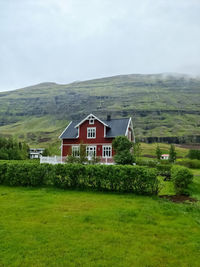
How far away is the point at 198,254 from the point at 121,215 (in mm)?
3003

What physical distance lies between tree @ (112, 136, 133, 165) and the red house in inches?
240

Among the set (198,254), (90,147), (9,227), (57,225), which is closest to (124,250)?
(198,254)

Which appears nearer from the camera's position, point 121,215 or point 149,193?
point 121,215

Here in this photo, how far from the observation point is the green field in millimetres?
4867

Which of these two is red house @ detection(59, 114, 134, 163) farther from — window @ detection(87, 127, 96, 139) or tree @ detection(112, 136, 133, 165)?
tree @ detection(112, 136, 133, 165)

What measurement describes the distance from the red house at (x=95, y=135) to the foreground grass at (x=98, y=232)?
2268 centimetres

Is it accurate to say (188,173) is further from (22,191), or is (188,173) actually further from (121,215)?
(22,191)

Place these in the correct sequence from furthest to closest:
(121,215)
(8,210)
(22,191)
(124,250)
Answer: (22,191), (8,210), (121,215), (124,250)

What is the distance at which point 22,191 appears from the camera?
12.4 m

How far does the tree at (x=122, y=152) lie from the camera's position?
990 inches

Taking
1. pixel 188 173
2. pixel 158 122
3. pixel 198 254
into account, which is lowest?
A: pixel 198 254

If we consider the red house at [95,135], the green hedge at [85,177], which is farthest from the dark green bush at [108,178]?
the red house at [95,135]

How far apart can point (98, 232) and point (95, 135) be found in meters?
27.5

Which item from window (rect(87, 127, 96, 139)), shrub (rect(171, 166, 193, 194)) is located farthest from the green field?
window (rect(87, 127, 96, 139))
